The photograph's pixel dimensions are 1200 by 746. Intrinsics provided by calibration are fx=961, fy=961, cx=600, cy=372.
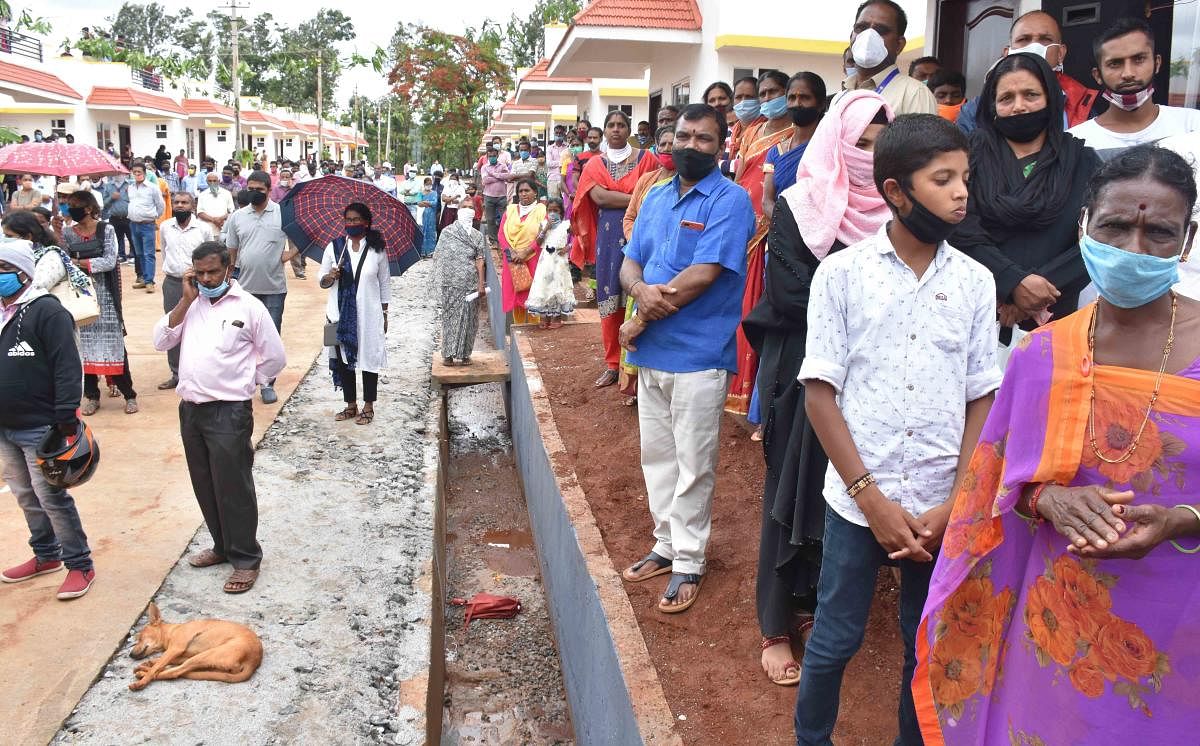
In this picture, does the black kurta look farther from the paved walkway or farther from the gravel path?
the paved walkway

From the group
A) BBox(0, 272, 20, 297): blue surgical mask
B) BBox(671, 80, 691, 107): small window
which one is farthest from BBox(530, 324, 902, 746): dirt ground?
BBox(671, 80, 691, 107): small window

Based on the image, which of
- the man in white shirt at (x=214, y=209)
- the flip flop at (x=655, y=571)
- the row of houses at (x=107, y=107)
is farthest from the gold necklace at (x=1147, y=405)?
the row of houses at (x=107, y=107)

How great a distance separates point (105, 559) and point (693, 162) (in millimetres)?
4060

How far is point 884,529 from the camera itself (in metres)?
2.47

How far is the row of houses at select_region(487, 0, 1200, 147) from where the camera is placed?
5.72 meters

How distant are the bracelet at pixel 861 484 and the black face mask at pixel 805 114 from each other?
2408mm

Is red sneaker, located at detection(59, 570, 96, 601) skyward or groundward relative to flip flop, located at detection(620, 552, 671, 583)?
groundward

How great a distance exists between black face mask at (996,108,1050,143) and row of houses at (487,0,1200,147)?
2749 mm

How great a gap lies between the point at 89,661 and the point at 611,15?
9.98 meters

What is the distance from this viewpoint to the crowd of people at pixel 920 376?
192 cm

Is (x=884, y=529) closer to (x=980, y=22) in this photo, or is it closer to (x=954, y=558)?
(x=954, y=558)

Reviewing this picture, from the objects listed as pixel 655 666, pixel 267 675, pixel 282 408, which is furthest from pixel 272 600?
pixel 282 408

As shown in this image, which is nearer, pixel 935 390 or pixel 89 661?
pixel 935 390

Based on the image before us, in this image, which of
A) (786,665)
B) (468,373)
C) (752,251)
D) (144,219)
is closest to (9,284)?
(752,251)
